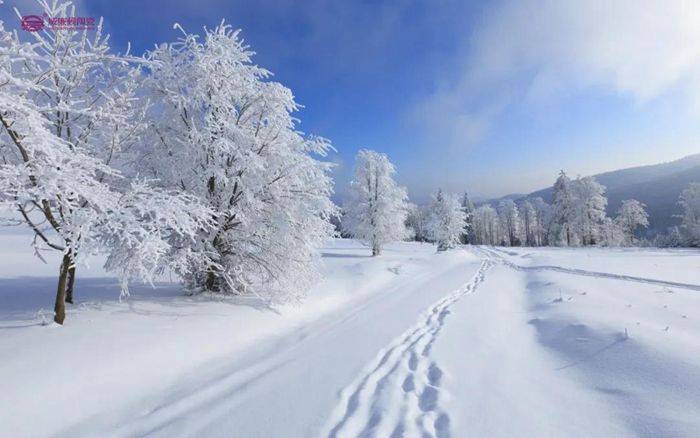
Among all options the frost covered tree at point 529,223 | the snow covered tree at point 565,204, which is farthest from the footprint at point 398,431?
the frost covered tree at point 529,223

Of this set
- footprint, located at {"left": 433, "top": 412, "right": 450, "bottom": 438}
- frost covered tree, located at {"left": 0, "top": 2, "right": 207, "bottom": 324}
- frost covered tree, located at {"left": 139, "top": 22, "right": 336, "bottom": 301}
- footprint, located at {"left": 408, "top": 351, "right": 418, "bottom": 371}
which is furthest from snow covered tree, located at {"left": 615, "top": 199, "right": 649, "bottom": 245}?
frost covered tree, located at {"left": 0, "top": 2, "right": 207, "bottom": 324}

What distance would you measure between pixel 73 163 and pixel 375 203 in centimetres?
2812

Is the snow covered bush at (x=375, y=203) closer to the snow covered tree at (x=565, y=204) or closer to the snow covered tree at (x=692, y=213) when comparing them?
the snow covered tree at (x=565, y=204)

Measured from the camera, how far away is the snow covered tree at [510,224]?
10019cm

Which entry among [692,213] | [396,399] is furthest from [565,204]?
[396,399]

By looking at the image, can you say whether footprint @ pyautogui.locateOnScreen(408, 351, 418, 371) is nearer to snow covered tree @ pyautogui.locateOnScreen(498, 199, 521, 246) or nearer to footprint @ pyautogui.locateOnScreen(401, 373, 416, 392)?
footprint @ pyautogui.locateOnScreen(401, 373, 416, 392)

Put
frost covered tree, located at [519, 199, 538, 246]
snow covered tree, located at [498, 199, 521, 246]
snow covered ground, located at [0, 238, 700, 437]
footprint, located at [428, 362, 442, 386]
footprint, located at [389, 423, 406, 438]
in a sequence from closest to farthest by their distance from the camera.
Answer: footprint, located at [389, 423, 406, 438] < snow covered ground, located at [0, 238, 700, 437] < footprint, located at [428, 362, 442, 386] < frost covered tree, located at [519, 199, 538, 246] < snow covered tree, located at [498, 199, 521, 246]

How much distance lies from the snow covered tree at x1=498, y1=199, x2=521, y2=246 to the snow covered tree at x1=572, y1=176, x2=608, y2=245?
4440 cm

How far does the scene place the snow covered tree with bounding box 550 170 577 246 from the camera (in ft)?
183

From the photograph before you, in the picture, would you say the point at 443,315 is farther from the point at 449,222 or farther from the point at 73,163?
the point at 449,222

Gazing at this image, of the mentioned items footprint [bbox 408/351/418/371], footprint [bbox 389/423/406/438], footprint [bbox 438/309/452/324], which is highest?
footprint [bbox 438/309/452/324]

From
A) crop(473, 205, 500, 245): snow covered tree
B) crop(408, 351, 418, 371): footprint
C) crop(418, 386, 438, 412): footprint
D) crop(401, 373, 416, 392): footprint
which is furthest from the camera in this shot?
crop(473, 205, 500, 245): snow covered tree

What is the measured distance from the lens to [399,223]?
109 ft

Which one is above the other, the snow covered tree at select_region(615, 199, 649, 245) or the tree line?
the snow covered tree at select_region(615, 199, 649, 245)
